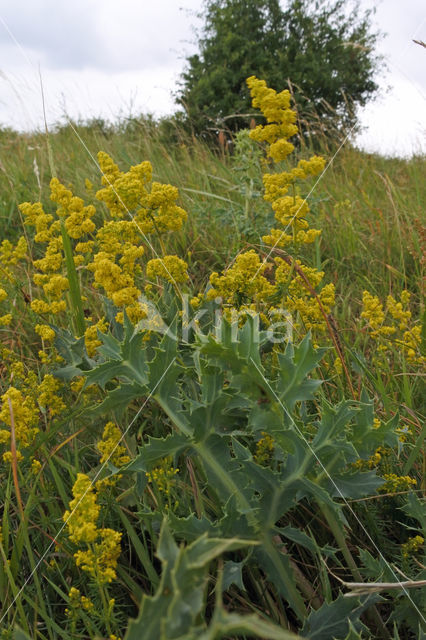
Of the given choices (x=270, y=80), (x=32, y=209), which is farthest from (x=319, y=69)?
(x=32, y=209)

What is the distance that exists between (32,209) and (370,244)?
7.96ft

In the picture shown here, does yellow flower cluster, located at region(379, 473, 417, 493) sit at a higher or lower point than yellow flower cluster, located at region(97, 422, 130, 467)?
lower

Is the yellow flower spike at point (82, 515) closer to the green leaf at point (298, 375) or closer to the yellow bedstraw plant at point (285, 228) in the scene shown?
the green leaf at point (298, 375)

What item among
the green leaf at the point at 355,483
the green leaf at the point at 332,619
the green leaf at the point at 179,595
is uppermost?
the green leaf at the point at 179,595

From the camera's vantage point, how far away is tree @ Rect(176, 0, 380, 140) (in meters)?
14.0

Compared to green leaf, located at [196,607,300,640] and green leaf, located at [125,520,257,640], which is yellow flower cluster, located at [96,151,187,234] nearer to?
green leaf, located at [125,520,257,640]

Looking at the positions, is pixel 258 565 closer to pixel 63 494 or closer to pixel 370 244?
pixel 63 494

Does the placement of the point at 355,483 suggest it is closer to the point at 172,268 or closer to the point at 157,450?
the point at 157,450

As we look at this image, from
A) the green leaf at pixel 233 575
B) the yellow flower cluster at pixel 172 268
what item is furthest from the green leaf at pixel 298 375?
the yellow flower cluster at pixel 172 268

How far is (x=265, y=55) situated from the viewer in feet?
47.3

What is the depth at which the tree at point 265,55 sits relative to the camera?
14008 mm

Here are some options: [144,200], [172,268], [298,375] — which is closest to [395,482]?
[298,375]

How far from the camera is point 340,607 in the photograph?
1060 millimetres

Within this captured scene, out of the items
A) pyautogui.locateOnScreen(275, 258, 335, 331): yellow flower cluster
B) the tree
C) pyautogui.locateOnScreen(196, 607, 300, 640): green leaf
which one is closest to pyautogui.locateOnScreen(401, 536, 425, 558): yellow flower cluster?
pyautogui.locateOnScreen(275, 258, 335, 331): yellow flower cluster
